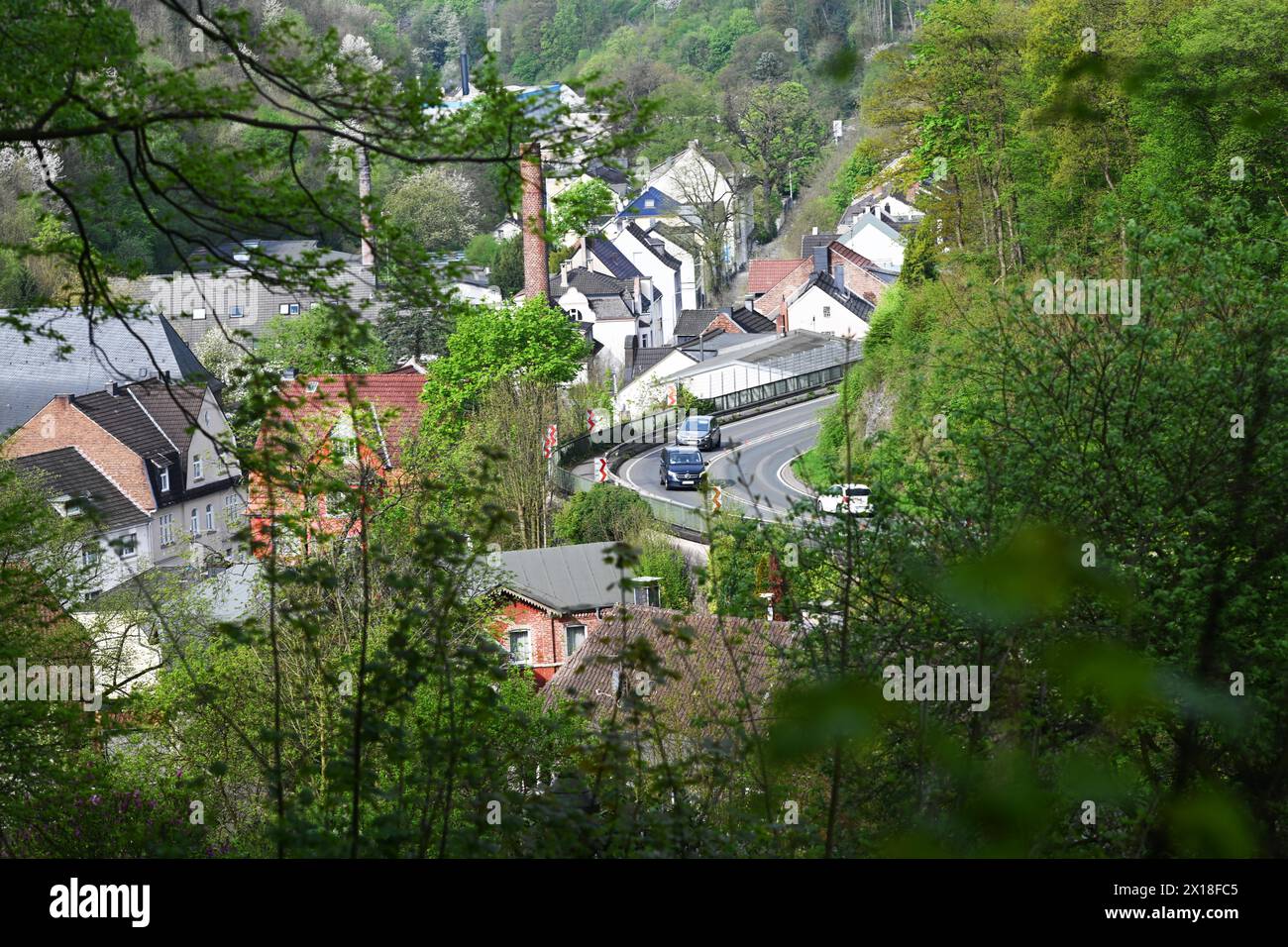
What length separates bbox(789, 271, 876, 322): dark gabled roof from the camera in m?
56.8

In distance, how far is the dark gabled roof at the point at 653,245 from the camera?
225 feet

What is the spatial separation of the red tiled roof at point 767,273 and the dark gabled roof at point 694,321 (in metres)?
2.78

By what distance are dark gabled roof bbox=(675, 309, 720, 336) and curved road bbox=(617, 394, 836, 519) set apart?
19595mm

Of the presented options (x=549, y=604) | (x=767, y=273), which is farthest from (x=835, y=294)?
(x=549, y=604)

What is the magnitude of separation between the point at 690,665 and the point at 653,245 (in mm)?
63919

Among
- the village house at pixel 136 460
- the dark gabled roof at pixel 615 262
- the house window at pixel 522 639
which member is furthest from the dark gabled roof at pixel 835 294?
the house window at pixel 522 639

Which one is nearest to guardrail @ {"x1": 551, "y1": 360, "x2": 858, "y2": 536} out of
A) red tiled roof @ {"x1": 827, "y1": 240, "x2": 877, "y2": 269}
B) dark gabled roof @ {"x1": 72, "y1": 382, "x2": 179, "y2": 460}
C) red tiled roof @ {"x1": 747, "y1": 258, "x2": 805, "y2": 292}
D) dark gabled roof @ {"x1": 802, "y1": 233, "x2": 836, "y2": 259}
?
dark gabled roof @ {"x1": 72, "y1": 382, "x2": 179, "y2": 460}

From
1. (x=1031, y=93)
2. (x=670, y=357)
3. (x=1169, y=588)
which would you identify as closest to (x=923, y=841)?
(x=1169, y=588)

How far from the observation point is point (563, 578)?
24.3 m

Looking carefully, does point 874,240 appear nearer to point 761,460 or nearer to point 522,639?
point 761,460

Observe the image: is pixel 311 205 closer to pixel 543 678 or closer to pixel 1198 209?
pixel 1198 209

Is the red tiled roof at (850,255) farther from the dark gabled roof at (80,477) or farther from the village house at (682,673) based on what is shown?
the village house at (682,673)
